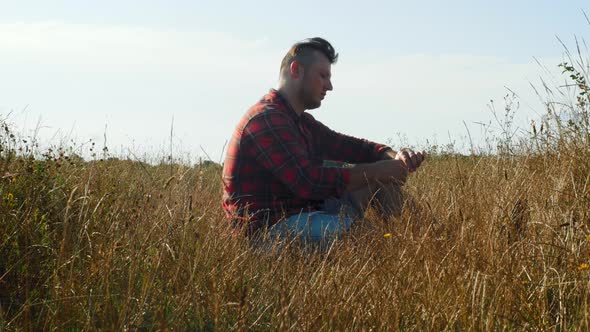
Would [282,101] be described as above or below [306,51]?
below

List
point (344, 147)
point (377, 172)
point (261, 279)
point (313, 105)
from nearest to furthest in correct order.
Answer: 1. point (261, 279)
2. point (377, 172)
3. point (313, 105)
4. point (344, 147)

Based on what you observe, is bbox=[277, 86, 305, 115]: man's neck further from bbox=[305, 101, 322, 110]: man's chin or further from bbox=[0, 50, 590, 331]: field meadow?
bbox=[0, 50, 590, 331]: field meadow

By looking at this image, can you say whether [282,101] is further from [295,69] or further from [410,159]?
[410,159]

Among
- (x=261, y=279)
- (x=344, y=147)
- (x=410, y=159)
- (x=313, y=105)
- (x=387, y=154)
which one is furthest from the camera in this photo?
(x=344, y=147)

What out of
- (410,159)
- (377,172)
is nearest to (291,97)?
(377,172)

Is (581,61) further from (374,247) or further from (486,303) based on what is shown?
(486,303)

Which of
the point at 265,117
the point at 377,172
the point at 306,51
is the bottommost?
the point at 377,172

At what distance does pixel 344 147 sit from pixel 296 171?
109 centimetres

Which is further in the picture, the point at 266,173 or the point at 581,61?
the point at 581,61

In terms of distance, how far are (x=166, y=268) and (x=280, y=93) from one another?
2.00 meters

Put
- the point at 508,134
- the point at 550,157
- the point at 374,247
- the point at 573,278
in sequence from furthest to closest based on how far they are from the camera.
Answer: the point at 508,134, the point at 550,157, the point at 374,247, the point at 573,278

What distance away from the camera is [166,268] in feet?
9.16

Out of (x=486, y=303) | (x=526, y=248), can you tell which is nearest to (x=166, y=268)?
(x=486, y=303)

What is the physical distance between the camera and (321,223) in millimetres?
4176
